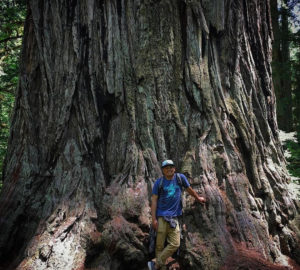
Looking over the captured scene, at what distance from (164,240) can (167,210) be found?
0.34m

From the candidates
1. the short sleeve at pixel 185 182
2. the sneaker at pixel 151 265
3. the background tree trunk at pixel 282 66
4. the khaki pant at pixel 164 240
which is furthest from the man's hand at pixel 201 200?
the background tree trunk at pixel 282 66

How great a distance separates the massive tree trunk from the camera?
3.73 metres

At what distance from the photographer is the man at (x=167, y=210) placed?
357 centimetres

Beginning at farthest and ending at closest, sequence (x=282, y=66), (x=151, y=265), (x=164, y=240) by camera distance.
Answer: (x=282, y=66) < (x=164, y=240) < (x=151, y=265)

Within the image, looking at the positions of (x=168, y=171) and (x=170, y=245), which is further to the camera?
(x=168, y=171)

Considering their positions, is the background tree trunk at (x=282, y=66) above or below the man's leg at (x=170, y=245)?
above

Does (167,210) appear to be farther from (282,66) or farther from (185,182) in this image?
(282,66)

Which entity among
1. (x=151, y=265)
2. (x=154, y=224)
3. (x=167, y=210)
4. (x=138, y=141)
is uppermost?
(x=138, y=141)

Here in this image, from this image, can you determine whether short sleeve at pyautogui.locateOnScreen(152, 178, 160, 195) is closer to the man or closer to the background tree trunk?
the man

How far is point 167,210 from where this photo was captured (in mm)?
3648

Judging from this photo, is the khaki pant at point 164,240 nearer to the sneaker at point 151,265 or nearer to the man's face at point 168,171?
the sneaker at point 151,265

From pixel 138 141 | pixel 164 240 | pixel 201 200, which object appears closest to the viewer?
pixel 164 240

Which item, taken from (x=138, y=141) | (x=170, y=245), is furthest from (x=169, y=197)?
(x=138, y=141)

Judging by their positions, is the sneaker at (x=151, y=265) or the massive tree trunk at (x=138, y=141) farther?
the massive tree trunk at (x=138, y=141)
